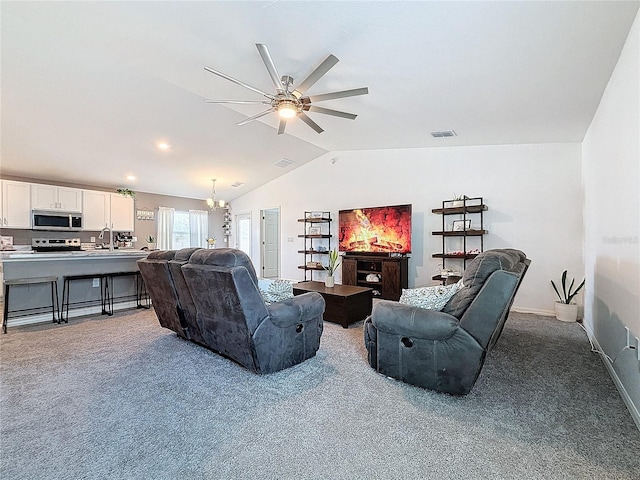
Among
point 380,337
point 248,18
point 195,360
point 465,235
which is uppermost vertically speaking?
point 248,18

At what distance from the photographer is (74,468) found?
5.11 ft

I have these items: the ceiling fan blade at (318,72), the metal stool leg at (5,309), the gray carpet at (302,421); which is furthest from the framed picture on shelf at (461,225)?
the metal stool leg at (5,309)

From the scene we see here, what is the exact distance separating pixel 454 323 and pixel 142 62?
4127 millimetres

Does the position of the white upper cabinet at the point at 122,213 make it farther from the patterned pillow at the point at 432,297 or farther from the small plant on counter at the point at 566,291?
the small plant on counter at the point at 566,291

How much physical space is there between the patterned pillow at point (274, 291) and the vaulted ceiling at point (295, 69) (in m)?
2.20

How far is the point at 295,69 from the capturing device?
319cm

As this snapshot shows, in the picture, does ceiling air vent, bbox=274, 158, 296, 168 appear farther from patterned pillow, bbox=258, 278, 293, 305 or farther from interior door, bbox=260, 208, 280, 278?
patterned pillow, bbox=258, 278, 293, 305

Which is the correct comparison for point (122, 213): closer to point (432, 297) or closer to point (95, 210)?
point (95, 210)

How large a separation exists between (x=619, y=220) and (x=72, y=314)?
6.69 meters

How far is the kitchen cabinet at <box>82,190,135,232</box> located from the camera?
21.7 feet

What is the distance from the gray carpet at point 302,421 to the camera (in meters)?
1.57

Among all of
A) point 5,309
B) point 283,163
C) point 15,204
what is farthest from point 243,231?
point 5,309

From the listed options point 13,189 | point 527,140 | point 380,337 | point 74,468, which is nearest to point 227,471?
point 74,468

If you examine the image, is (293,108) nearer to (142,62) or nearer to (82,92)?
(142,62)
